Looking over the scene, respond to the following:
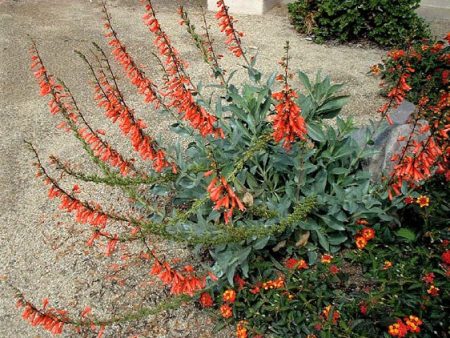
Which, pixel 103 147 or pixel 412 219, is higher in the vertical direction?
pixel 103 147

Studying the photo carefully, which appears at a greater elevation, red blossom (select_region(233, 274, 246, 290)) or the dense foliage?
the dense foliage

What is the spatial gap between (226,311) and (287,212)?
690 mm

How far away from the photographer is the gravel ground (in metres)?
3.14

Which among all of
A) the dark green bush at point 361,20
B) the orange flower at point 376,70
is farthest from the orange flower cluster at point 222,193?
the dark green bush at point 361,20

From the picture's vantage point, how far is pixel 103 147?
2.90 m

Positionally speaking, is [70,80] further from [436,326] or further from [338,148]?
[436,326]

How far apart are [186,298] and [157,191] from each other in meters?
0.98

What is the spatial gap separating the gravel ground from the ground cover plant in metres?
0.15

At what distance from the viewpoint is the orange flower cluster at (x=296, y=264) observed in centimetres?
296

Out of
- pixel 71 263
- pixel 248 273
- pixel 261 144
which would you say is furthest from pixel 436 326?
pixel 71 263

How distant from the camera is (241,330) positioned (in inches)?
108

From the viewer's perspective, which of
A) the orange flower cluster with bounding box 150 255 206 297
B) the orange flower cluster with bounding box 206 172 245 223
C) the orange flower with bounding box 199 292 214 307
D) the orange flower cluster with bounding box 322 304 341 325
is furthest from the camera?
the orange flower with bounding box 199 292 214 307

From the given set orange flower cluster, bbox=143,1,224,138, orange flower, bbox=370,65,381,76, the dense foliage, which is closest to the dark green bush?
orange flower, bbox=370,65,381,76

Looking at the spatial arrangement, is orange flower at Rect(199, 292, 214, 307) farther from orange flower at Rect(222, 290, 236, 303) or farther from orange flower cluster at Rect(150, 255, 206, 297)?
orange flower cluster at Rect(150, 255, 206, 297)
